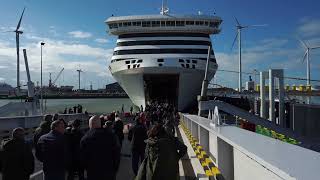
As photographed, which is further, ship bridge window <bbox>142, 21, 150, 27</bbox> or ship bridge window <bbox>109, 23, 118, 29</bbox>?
ship bridge window <bbox>109, 23, 118, 29</bbox>

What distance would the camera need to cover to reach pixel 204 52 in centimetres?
4572

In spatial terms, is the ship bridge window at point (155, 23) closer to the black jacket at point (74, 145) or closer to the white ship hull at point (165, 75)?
the white ship hull at point (165, 75)

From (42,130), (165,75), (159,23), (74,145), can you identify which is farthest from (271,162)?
(159,23)

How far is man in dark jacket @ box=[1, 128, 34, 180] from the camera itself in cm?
591

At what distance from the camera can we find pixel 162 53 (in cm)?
4412

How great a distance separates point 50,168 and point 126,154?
7937 mm

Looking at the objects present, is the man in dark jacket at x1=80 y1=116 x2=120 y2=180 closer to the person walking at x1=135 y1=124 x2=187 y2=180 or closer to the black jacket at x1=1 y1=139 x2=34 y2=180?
the person walking at x1=135 y1=124 x2=187 y2=180

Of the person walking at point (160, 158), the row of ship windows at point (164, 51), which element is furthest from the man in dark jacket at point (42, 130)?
A: the row of ship windows at point (164, 51)

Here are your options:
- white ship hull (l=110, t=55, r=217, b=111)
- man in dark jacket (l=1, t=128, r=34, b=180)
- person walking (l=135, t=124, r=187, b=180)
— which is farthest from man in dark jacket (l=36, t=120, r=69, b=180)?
white ship hull (l=110, t=55, r=217, b=111)

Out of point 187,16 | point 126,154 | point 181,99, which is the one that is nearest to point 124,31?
point 187,16

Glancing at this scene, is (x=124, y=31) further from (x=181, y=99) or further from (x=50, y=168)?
(x=50, y=168)

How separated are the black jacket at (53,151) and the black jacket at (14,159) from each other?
215 millimetres

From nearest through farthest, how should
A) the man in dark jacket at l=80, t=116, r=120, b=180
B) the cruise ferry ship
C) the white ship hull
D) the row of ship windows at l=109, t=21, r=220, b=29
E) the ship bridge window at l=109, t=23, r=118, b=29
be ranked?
the man in dark jacket at l=80, t=116, r=120, b=180 → the white ship hull → the cruise ferry ship → the row of ship windows at l=109, t=21, r=220, b=29 → the ship bridge window at l=109, t=23, r=118, b=29

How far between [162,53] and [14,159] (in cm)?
3855
